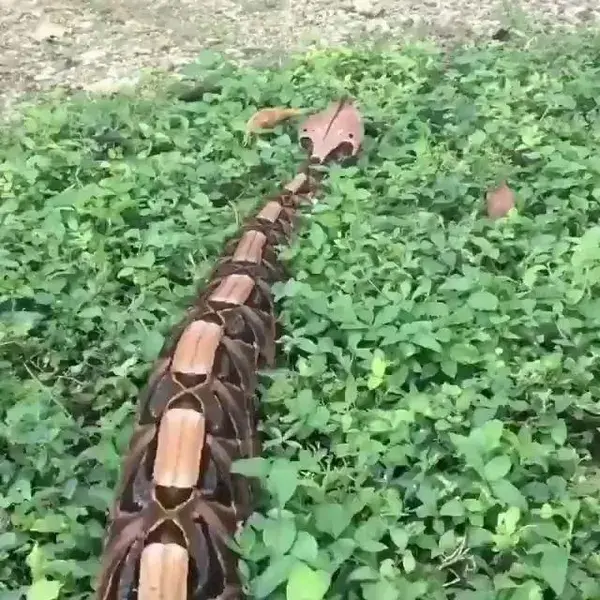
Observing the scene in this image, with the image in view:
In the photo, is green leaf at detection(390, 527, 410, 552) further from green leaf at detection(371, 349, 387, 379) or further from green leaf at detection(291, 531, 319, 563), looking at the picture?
green leaf at detection(371, 349, 387, 379)

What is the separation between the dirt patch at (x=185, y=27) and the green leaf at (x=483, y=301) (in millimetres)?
2439

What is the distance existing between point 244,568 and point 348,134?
79.2 inches

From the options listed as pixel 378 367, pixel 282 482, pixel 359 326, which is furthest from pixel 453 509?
pixel 359 326

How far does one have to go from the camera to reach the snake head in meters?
3.46

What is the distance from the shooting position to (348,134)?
354 cm

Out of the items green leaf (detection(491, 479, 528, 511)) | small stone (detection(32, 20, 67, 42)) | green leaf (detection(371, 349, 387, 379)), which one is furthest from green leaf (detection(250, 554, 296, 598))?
small stone (detection(32, 20, 67, 42))

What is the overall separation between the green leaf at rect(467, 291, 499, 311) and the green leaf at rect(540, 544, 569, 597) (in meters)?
0.82

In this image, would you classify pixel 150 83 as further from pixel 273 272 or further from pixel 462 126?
pixel 273 272

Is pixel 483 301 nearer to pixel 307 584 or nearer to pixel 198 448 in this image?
pixel 198 448

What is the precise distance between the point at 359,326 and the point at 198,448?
2.04 feet

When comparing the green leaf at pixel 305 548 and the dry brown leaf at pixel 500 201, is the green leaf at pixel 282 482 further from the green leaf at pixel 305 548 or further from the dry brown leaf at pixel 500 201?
the dry brown leaf at pixel 500 201

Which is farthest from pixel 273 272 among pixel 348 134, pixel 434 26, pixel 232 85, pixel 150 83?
pixel 434 26

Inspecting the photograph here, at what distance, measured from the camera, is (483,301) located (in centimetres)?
257

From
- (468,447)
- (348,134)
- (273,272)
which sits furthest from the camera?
(348,134)
